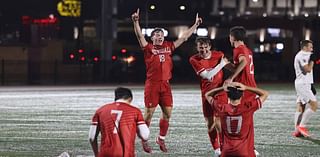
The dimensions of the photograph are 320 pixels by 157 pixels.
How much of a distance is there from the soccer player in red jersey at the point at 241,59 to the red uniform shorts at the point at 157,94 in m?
1.82

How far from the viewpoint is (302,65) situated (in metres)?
16.2

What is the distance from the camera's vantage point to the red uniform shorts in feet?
47.0

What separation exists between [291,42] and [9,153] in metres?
44.2

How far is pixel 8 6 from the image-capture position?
60.1m

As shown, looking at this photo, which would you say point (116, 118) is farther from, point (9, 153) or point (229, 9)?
point (229, 9)

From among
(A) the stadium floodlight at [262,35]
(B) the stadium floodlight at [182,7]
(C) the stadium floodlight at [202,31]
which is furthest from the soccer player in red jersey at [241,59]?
(B) the stadium floodlight at [182,7]

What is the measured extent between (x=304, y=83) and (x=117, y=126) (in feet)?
25.2

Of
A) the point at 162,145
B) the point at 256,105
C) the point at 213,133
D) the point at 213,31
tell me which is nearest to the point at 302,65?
the point at 213,133

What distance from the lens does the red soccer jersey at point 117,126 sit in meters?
9.43

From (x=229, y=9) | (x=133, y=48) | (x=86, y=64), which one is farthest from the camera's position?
(x=229, y=9)

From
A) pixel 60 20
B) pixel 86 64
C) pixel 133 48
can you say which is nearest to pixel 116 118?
pixel 86 64

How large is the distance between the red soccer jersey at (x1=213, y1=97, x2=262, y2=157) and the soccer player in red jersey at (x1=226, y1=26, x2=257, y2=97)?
234cm

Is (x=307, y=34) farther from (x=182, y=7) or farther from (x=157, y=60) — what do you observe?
(x=157, y=60)

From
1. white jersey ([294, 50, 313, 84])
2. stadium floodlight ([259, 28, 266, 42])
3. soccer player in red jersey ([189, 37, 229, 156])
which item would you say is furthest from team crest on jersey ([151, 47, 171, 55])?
stadium floodlight ([259, 28, 266, 42])
